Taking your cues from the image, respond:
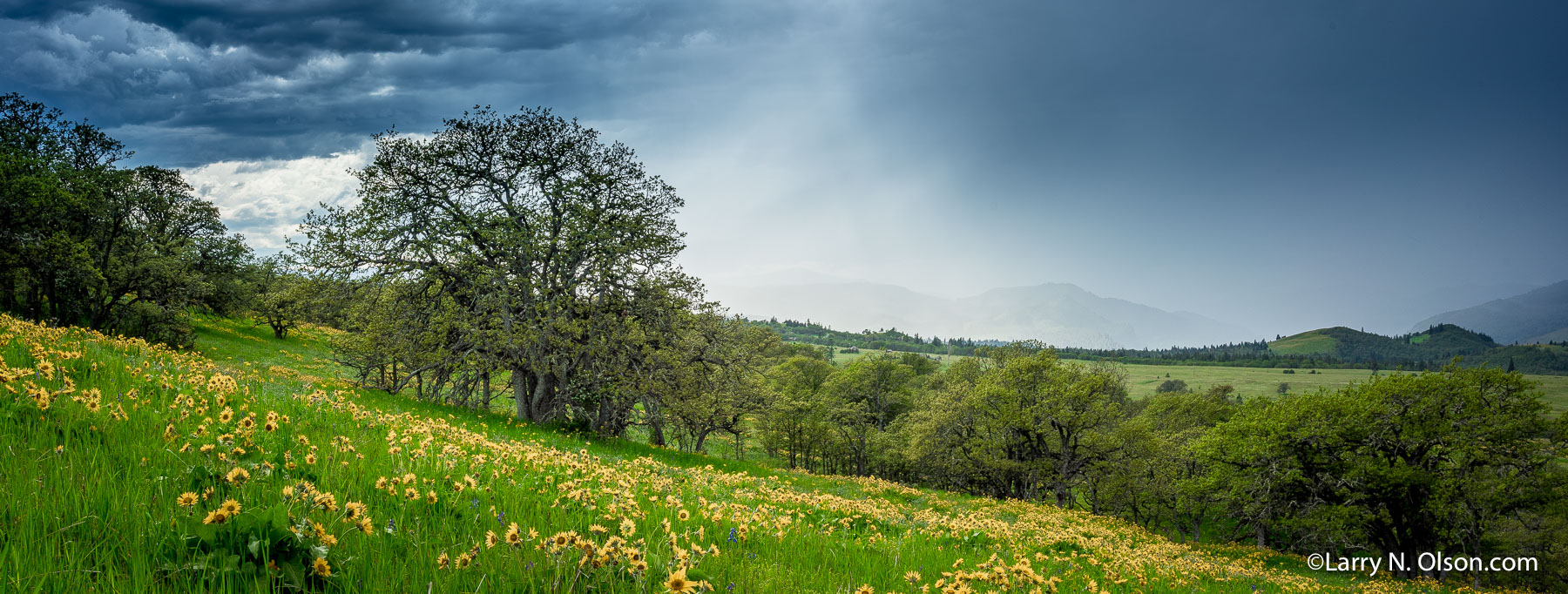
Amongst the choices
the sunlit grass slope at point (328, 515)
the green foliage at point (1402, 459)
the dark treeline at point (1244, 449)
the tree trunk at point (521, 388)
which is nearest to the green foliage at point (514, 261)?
the tree trunk at point (521, 388)

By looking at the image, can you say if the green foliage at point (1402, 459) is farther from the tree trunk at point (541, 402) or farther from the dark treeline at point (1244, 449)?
the tree trunk at point (541, 402)

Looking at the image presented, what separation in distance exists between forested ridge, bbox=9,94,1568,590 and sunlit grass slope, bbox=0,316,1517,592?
89 centimetres

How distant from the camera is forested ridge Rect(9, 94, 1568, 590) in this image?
1877cm

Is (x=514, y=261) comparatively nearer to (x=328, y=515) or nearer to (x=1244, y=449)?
(x=328, y=515)

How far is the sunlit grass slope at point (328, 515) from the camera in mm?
2461

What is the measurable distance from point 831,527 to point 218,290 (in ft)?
160

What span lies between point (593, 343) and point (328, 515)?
52.9 feet

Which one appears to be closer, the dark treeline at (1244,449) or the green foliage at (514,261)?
the green foliage at (514,261)

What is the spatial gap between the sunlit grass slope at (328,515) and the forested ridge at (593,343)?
0.89 meters

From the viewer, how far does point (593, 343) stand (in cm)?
1877

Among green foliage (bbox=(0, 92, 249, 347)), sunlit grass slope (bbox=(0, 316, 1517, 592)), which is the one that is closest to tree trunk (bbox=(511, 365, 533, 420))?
sunlit grass slope (bbox=(0, 316, 1517, 592))

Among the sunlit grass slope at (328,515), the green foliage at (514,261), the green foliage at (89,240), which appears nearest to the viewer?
the sunlit grass slope at (328,515)

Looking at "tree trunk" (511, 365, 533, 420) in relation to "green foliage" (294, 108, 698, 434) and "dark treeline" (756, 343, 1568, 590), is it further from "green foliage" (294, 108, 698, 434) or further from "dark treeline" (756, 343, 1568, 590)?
"dark treeline" (756, 343, 1568, 590)

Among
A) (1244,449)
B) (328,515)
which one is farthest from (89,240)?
(1244,449)
